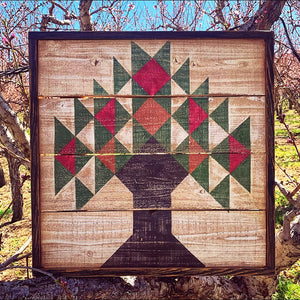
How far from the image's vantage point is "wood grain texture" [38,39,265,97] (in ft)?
4.32

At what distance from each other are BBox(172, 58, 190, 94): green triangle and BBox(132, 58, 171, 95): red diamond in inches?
1.4

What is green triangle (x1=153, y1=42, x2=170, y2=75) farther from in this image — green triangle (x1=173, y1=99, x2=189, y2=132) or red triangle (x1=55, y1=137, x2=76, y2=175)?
red triangle (x1=55, y1=137, x2=76, y2=175)

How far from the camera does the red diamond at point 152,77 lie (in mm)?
1320

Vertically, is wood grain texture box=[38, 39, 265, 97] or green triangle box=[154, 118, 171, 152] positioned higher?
wood grain texture box=[38, 39, 265, 97]

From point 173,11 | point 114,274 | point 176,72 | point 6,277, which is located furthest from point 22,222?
point 173,11

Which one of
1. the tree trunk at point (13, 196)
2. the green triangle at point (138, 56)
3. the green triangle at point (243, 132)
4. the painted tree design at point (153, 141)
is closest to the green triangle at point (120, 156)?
the painted tree design at point (153, 141)

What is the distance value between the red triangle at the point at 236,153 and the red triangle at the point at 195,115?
150mm

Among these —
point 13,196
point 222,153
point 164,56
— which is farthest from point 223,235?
point 13,196

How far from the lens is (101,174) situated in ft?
4.41

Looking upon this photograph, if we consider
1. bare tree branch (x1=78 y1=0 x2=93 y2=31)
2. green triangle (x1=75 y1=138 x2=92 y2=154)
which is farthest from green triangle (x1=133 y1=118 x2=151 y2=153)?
bare tree branch (x1=78 y1=0 x2=93 y2=31)

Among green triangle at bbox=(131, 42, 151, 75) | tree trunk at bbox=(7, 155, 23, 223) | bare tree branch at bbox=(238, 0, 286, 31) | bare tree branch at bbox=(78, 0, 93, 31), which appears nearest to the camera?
green triangle at bbox=(131, 42, 151, 75)

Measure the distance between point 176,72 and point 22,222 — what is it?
421 cm

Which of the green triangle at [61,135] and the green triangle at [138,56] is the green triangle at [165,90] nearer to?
the green triangle at [138,56]

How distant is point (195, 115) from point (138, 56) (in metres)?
0.36
